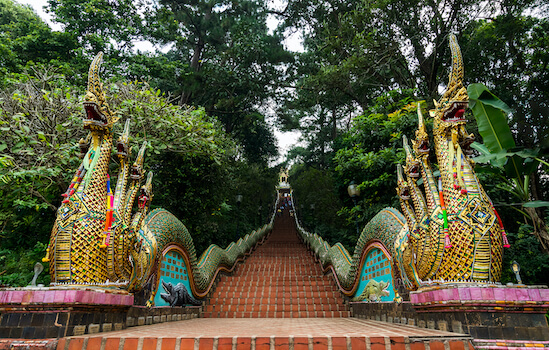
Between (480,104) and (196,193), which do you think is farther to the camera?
(196,193)

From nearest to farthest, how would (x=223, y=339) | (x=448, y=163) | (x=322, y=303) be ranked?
(x=223, y=339) < (x=448, y=163) < (x=322, y=303)

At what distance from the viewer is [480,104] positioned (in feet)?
15.5

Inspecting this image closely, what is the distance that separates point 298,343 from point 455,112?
10.3ft

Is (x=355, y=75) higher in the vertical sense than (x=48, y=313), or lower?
higher

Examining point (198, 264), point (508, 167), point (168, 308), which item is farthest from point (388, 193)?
point (168, 308)

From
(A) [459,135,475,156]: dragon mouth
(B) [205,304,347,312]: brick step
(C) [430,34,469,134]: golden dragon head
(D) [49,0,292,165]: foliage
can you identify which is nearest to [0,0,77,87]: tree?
(D) [49,0,292,165]: foliage

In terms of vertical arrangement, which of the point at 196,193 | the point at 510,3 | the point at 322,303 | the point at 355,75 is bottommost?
the point at 322,303

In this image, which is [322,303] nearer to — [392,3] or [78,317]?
[78,317]

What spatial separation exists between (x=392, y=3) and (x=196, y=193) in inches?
334

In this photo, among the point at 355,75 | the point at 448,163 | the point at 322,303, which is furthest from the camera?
the point at 355,75

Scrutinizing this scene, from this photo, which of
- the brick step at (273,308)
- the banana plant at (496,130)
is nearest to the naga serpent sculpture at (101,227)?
the brick step at (273,308)

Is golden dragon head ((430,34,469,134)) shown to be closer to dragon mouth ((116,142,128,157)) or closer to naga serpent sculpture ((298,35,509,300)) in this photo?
naga serpent sculpture ((298,35,509,300))

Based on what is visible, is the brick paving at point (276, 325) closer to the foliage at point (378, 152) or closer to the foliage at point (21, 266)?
the foliage at point (378, 152)

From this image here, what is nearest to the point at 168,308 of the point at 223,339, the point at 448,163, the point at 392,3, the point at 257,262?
the point at 223,339
